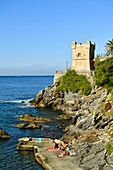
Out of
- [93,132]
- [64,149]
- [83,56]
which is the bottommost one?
[64,149]

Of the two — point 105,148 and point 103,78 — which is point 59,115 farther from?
point 105,148

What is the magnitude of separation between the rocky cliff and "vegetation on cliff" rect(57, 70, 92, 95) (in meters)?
2.29

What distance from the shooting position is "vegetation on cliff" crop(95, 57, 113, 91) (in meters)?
63.3

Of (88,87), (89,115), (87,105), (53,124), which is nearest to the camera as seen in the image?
(89,115)

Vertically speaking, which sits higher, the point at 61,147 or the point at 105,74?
the point at 105,74

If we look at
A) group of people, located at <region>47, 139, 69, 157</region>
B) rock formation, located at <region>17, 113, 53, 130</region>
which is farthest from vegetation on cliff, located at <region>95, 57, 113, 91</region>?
group of people, located at <region>47, 139, 69, 157</region>

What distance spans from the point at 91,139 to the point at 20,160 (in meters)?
9.83

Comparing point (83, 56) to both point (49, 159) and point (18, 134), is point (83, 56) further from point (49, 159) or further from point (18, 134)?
point (49, 159)

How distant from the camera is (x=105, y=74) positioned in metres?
64.7

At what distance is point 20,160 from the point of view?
40625mm

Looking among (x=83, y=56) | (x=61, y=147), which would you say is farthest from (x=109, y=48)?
(x=61, y=147)

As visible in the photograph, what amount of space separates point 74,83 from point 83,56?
1048cm

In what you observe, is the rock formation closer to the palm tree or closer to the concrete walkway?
the concrete walkway

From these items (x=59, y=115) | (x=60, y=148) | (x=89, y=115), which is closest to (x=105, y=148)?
(x=60, y=148)
